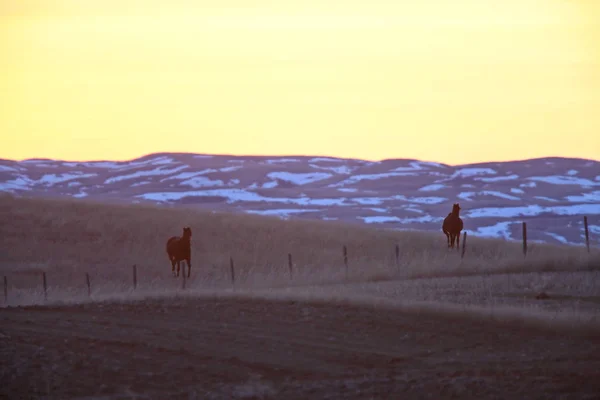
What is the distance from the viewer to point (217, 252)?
52.8 m

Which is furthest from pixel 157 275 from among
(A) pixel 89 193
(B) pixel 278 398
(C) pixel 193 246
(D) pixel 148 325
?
(A) pixel 89 193

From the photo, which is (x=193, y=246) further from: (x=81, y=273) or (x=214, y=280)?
(x=214, y=280)

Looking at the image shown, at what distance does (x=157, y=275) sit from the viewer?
43625 mm

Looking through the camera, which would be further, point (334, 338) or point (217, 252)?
point (217, 252)

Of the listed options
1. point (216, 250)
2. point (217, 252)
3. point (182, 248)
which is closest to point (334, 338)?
point (182, 248)

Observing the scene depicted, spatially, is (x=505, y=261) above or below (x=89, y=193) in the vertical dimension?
below

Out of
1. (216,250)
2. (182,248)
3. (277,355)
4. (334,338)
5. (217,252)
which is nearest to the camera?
(277,355)

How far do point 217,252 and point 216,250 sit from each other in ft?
2.49

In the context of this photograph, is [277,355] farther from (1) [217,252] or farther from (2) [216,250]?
(2) [216,250]

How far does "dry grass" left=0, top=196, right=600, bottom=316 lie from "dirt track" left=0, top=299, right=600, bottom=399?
7.38 meters

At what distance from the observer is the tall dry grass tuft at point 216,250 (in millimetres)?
35938

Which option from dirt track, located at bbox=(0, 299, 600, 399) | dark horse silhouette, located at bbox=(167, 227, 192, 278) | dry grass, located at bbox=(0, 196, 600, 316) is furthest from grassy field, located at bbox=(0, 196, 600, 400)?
dark horse silhouette, located at bbox=(167, 227, 192, 278)

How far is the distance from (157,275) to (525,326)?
79.4ft

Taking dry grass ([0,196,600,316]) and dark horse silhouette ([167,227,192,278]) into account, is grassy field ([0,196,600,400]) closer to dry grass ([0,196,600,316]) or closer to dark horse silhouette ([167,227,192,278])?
dry grass ([0,196,600,316])
